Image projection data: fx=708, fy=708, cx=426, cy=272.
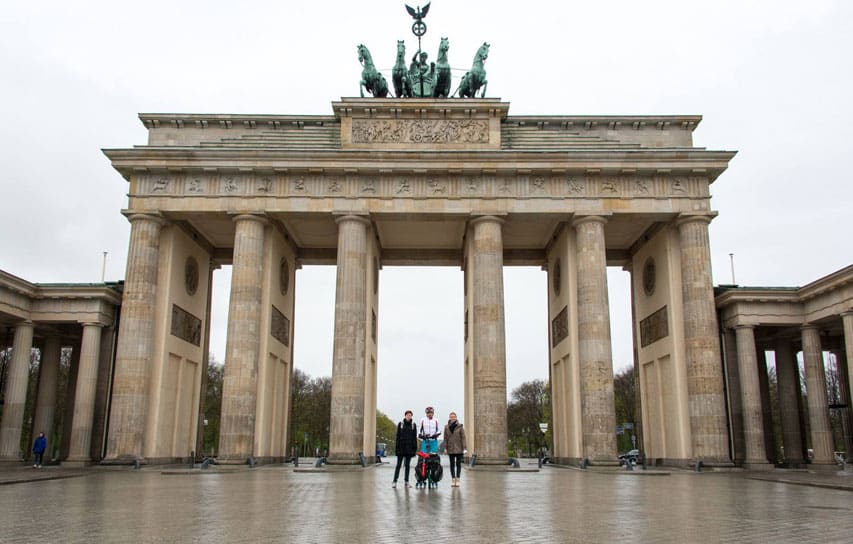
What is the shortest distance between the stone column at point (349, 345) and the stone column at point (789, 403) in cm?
2025

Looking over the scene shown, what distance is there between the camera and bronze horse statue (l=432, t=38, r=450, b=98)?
112ft

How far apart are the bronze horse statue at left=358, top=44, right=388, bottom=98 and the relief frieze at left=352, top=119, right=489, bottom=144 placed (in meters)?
2.28

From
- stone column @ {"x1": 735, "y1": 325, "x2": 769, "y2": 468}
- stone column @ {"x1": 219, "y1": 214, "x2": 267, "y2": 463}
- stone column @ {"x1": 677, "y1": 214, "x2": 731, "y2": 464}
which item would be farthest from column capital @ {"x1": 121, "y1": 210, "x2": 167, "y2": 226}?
stone column @ {"x1": 735, "y1": 325, "x2": 769, "y2": 468}

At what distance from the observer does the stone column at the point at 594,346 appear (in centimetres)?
2938

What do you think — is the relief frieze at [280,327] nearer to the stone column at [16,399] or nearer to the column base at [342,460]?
the column base at [342,460]

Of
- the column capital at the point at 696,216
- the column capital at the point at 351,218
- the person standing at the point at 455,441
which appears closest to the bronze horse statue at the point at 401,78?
the column capital at the point at 351,218

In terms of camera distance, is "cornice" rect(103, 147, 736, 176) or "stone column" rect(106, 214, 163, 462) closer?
"stone column" rect(106, 214, 163, 462)

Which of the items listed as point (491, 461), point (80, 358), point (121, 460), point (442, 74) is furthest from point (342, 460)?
point (442, 74)

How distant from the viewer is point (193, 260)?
3603cm

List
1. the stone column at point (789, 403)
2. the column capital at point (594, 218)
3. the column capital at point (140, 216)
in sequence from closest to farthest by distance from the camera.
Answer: the column capital at point (140, 216), the column capital at point (594, 218), the stone column at point (789, 403)

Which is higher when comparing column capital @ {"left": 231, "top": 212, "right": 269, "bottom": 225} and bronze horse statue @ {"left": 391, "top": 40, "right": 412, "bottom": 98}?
bronze horse statue @ {"left": 391, "top": 40, "right": 412, "bottom": 98}

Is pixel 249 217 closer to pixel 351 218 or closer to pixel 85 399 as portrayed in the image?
pixel 351 218

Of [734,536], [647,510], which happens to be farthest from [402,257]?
[734,536]

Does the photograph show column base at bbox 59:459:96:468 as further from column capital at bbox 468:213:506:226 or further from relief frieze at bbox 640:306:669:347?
relief frieze at bbox 640:306:669:347
